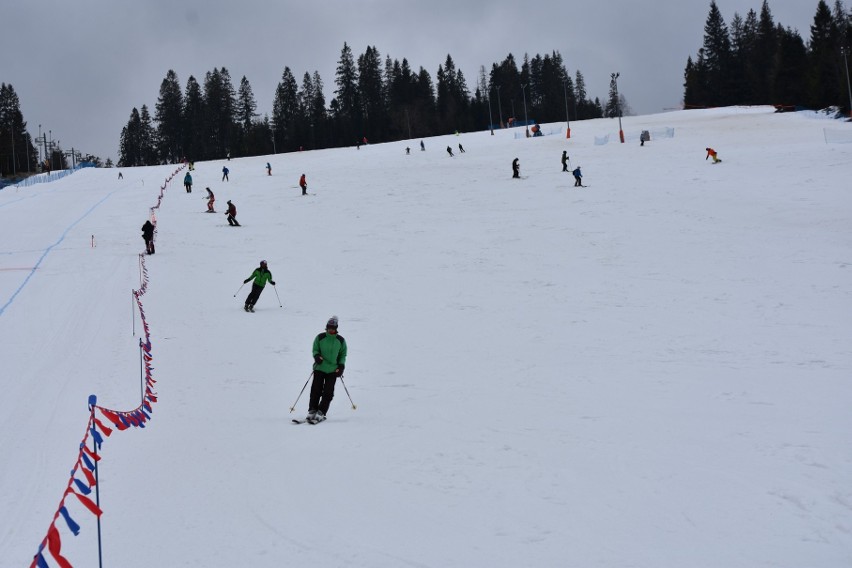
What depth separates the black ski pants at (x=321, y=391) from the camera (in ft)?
28.3

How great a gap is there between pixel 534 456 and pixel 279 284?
43.9 ft

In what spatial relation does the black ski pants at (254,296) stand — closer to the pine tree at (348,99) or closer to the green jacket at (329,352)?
the green jacket at (329,352)

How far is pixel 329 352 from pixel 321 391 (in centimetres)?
52

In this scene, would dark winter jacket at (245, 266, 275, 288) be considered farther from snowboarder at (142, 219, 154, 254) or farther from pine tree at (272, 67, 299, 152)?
pine tree at (272, 67, 299, 152)

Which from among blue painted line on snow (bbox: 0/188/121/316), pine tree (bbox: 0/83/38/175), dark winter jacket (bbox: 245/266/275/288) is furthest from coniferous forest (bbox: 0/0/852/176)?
dark winter jacket (bbox: 245/266/275/288)

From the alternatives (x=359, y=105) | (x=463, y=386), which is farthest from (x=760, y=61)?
(x=463, y=386)

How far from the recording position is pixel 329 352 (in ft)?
28.9

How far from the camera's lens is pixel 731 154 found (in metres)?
38.1

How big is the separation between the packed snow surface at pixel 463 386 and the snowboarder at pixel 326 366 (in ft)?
1.05

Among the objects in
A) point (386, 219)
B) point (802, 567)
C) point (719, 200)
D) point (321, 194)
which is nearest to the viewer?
point (802, 567)

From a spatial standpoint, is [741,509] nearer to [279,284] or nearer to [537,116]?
[279,284]

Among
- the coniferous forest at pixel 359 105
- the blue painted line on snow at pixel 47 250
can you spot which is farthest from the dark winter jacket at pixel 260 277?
the coniferous forest at pixel 359 105

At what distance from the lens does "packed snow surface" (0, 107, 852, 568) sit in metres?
5.40

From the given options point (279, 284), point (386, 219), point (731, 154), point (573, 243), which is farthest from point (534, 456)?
point (731, 154)
